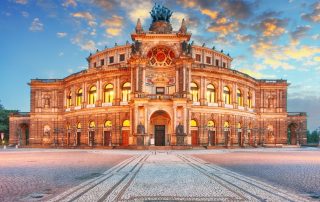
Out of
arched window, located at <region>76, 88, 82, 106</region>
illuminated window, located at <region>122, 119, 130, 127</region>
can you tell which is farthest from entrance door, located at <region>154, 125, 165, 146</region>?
arched window, located at <region>76, 88, 82, 106</region>

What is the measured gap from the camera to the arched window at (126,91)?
198 ft

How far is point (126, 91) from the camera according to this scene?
60531mm

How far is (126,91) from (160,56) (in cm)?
968

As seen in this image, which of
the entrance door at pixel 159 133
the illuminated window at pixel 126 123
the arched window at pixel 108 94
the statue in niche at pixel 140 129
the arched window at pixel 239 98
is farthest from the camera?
the arched window at pixel 239 98

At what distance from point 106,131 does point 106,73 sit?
11255 mm

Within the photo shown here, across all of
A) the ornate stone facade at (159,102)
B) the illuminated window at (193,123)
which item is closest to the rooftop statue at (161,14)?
the ornate stone facade at (159,102)


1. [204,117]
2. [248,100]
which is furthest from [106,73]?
[248,100]

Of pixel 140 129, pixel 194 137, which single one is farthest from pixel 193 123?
pixel 140 129

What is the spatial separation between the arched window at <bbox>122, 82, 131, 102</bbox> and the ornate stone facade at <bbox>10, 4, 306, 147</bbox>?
190mm

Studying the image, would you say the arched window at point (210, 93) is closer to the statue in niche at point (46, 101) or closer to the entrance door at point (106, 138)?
the entrance door at point (106, 138)

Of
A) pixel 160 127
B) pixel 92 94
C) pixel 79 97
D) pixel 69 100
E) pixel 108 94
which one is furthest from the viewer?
pixel 69 100

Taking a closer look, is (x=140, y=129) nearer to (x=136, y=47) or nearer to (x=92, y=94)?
(x=136, y=47)

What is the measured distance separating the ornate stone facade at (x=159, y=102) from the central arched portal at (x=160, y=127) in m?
0.17

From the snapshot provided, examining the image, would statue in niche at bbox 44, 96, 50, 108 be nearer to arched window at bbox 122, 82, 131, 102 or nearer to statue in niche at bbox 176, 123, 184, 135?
arched window at bbox 122, 82, 131, 102
